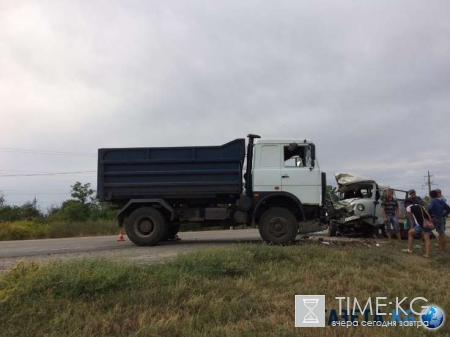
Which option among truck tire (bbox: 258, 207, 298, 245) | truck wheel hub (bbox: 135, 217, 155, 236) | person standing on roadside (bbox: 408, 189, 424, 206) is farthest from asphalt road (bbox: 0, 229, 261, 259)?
person standing on roadside (bbox: 408, 189, 424, 206)

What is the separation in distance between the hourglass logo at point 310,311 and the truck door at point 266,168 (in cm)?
538

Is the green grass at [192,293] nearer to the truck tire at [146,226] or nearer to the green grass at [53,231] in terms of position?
the truck tire at [146,226]

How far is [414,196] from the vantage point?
1027 cm

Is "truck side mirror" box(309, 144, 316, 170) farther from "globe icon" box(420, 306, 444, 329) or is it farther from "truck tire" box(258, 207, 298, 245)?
"globe icon" box(420, 306, 444, 329)

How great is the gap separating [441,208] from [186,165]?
6494 millimetres

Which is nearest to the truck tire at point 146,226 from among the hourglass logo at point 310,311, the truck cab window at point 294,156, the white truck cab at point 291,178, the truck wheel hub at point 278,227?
the white truck cab at point 291,178

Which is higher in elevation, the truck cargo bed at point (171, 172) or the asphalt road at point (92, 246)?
the truck cargo bed at point (171, 172)

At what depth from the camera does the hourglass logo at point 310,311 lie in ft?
14.6

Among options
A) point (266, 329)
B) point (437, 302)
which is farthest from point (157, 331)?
point (437, 302)

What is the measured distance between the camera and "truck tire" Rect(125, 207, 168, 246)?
431 inches

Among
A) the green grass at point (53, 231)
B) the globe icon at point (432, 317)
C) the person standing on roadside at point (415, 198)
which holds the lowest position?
the green grass at point (53, 231)

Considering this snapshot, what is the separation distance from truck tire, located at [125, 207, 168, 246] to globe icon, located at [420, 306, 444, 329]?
24.2 ft

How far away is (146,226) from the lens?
36.2 feet

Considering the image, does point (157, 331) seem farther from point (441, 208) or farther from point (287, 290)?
point (441, 208)
